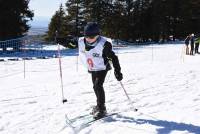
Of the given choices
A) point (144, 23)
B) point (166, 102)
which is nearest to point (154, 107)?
point (166, 102)

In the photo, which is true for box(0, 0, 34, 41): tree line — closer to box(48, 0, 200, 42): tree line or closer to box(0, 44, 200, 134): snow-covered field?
box(48, 0, 200, 42): tree line

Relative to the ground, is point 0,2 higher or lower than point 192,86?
higher

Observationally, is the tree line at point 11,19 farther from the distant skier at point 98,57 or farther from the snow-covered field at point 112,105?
the distant skier at point 98,57

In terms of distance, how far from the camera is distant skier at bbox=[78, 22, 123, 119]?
8.45 meters

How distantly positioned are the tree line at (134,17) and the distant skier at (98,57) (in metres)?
51.9

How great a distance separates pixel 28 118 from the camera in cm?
968

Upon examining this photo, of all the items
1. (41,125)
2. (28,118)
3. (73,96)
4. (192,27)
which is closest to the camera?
(41,125)

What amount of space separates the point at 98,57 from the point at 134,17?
5570 cm

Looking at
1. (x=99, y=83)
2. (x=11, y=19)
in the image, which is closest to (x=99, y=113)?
(x=99, y=83)

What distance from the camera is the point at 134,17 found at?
63.6m

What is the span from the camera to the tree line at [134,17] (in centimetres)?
6159

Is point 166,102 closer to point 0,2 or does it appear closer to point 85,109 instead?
point 85,109

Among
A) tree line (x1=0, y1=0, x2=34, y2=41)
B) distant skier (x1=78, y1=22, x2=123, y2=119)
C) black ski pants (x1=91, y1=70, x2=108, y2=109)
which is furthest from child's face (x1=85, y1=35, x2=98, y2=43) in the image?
tree line (x1=0, y1=0, x2=34, y2=41)

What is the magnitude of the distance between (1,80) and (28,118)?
8.14 metres
